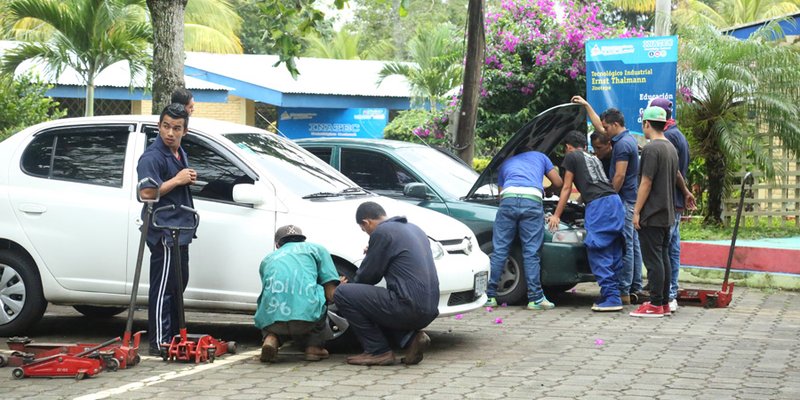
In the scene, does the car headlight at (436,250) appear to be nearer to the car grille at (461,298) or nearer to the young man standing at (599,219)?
the car grille at (461,298)

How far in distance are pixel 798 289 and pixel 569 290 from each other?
2536 millimetres

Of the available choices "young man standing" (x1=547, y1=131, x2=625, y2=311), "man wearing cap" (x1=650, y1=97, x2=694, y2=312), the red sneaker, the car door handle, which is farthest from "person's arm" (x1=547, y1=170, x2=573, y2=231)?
the car door handle

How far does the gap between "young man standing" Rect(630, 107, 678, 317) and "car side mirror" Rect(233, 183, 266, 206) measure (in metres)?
3.57

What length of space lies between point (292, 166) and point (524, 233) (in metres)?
2.61

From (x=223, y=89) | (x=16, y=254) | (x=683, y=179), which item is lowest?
(x=16, y=254)

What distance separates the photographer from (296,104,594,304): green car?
414 inches

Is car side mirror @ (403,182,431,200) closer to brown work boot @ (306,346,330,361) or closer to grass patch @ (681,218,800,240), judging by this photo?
brown work boot @ (306,346,330,361)

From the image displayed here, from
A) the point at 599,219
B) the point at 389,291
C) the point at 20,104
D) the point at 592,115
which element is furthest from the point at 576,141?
the point at 20,104

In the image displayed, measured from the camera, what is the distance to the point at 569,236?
10562mm

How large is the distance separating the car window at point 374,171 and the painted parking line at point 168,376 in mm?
3120

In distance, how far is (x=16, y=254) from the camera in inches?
343

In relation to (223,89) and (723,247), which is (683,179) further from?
(223,89)

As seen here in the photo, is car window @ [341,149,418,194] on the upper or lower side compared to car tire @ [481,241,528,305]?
upper

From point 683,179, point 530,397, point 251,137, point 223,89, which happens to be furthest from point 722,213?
point 223,89
